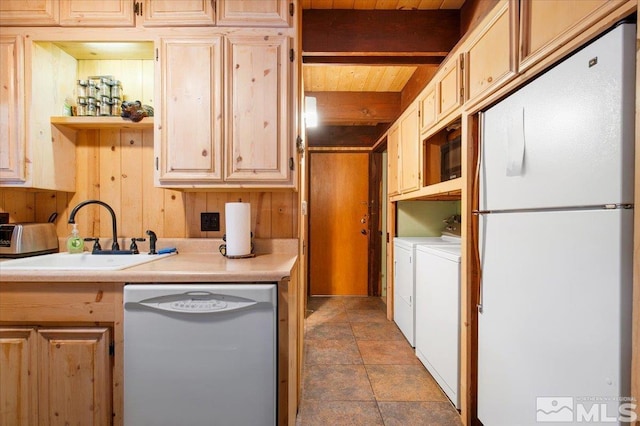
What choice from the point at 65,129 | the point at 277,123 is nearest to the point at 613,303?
the point at 277,123

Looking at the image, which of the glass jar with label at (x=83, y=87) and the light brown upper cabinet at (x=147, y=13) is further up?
the light brown upper cabinet at (x=147, y=13)

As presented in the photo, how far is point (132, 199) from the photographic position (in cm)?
191

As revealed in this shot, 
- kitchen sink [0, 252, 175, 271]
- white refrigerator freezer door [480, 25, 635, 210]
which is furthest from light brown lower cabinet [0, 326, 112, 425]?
white refrigerator freezer door [480, 25, 635, 210]

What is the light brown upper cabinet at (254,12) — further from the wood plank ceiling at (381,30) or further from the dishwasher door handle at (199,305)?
the dishwasher door handle at (199,305)

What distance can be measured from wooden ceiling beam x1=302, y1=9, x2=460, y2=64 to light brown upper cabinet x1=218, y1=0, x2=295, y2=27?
0.52 meters

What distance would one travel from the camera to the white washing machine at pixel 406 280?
261 cm

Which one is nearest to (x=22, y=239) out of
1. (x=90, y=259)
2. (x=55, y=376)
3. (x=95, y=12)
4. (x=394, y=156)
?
(x=90, y=259)

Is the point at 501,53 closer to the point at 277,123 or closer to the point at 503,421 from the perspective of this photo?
the point at 277,123

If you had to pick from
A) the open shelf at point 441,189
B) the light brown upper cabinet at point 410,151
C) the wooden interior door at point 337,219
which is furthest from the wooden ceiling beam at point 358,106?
the open shelf at point 441,189

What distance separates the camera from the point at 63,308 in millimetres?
1267

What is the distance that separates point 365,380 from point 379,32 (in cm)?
248

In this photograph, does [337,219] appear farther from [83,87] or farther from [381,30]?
[83,87]

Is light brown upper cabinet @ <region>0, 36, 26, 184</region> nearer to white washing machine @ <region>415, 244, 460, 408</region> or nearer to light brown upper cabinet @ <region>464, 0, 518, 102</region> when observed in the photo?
light brown upper cabinet @ <region>464, 0, 518, 102</region>

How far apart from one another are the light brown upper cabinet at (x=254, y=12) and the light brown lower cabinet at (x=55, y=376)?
1.64 m
